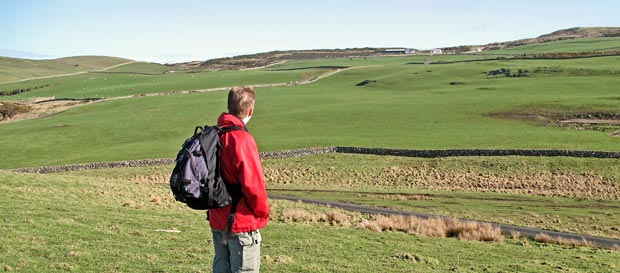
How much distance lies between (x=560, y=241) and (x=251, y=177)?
21.5m

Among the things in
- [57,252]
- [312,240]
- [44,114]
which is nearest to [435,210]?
[312,240]

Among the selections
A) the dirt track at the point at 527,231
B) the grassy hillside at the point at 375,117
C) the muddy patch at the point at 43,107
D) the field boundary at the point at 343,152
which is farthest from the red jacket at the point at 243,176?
the muddy patch at the point at 43,107

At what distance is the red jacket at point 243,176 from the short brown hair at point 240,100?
13 centimetres

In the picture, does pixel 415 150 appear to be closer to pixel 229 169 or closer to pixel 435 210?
pixel 435 210

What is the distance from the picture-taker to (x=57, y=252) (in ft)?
53.1

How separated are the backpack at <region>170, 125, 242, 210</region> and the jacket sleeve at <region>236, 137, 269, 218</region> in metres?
0.33

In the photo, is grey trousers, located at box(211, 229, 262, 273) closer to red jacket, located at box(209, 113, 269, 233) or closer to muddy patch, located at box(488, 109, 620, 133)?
red jacket, located at box(209, 113, 269, 233)

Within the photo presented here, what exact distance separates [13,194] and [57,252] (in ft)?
46.9

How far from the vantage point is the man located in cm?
870

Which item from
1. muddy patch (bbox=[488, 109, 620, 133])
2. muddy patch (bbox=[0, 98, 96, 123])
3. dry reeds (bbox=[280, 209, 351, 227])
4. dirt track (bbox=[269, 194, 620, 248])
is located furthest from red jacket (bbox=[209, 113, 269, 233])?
muddy patch (bbox=[0, 98, 96, 123])

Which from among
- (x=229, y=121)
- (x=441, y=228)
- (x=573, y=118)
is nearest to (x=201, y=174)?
(x=229, y=121)

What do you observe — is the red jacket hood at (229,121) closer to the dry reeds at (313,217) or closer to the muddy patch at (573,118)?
the dry reeds at (313,217)

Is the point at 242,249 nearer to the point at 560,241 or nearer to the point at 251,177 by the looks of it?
the point at 251,177

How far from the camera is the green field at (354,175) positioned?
60.1 feet
